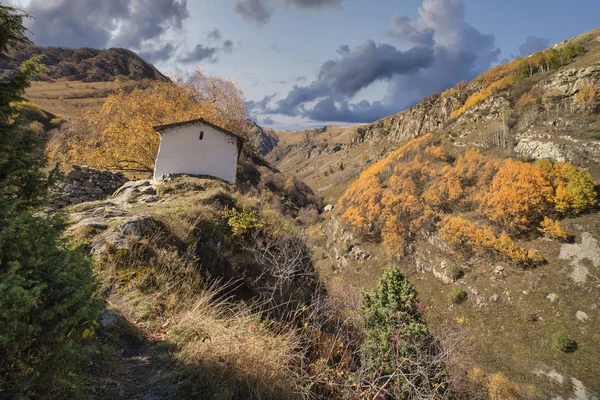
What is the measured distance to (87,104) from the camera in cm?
6034

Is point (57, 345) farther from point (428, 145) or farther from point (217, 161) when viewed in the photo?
point (428, 145)

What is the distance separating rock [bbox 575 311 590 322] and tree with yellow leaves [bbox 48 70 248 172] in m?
35.9

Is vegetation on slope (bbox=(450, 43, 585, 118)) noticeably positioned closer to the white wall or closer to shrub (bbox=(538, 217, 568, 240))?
shrub (bbox=(538, 217, 568, 240))

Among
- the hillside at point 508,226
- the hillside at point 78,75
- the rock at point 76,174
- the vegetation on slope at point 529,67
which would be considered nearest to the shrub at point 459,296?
the hillside at point 508,226

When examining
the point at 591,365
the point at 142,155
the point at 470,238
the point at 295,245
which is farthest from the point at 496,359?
the point at 142,155

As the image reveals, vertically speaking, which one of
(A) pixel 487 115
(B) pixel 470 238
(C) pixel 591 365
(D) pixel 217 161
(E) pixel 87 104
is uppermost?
(A) pixel 487 115

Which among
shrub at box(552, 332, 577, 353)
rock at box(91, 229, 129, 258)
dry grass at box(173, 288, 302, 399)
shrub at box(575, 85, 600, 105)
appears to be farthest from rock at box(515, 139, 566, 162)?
rock at box(91, 229, 129, 258)

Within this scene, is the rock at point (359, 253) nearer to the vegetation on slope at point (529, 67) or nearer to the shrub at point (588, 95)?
the shrub at point (588, 95)

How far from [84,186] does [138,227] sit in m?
9.68

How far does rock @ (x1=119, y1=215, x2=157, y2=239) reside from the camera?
649 cm

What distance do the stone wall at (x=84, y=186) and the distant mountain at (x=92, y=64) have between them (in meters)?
94.5

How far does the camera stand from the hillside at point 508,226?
24.6 meters

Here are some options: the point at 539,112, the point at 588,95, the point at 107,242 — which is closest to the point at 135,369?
the point at 107,242

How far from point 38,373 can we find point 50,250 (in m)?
1.05
